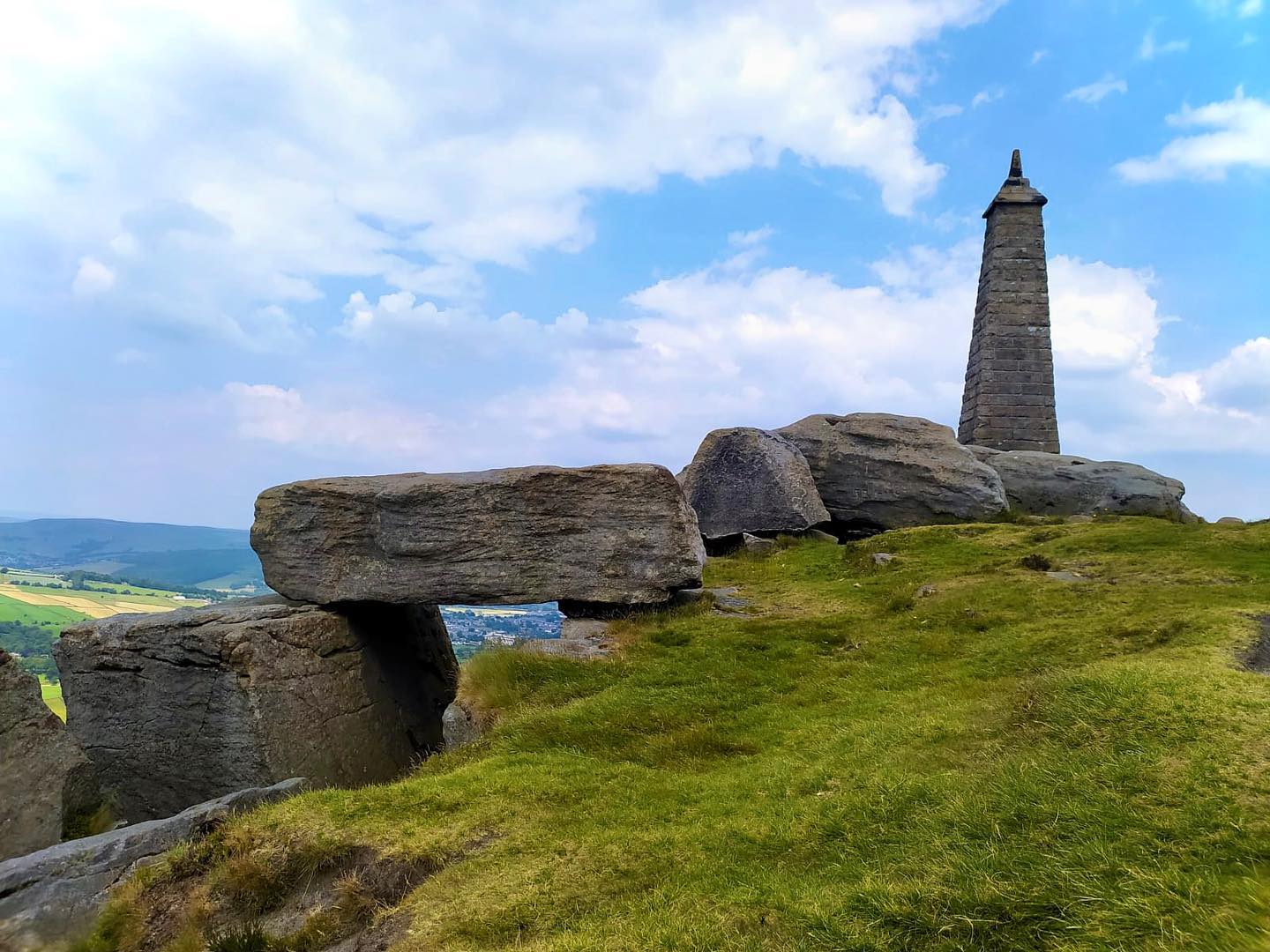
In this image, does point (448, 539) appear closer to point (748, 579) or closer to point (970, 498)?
point (748, 579)

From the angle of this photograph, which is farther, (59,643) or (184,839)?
(59,643)

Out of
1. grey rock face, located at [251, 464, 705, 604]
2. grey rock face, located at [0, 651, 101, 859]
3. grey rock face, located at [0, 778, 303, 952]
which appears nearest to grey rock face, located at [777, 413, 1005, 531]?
grey rock face, located at [251, 464, 705, 604]

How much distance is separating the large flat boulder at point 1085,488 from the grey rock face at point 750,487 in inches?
252

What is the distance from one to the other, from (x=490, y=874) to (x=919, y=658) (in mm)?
5447

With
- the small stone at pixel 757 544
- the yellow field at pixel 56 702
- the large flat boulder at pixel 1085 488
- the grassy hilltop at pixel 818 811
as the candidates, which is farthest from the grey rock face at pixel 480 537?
the large flat boulder at pixel 1085 488

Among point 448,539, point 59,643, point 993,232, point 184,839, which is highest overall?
point 993,232

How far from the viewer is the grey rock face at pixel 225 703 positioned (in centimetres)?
912

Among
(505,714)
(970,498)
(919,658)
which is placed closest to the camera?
(505,714)

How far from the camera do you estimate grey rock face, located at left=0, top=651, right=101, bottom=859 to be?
7.76 m

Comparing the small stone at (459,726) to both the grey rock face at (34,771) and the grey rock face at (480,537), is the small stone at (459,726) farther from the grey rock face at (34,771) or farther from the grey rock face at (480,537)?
the grey rock face at (34,771)

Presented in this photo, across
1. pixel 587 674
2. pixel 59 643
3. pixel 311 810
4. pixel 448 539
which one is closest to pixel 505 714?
pixel 587 674

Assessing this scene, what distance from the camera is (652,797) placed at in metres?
5.86

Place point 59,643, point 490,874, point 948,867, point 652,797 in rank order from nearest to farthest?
point 948,867 < point 490,874 < point 652,797 < point 59,643

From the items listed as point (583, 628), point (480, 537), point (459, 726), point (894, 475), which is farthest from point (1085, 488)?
point (459, 726)
